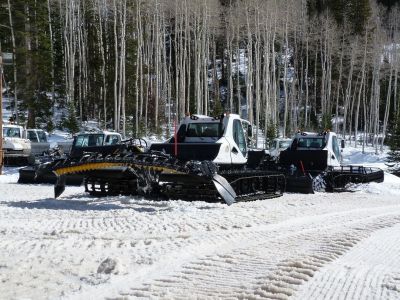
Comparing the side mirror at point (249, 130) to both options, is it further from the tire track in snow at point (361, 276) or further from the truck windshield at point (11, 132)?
the truck windshield at point (11, 132)

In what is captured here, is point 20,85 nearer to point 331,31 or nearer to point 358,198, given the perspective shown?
point 331,31

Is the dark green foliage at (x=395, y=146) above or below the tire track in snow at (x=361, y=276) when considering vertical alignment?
below

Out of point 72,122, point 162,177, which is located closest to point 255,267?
point 162,177

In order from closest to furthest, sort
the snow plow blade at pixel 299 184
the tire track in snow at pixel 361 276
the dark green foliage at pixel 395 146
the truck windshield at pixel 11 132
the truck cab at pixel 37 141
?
the tire track in snow at pixel 361 276
the snow plow blade at pixel 299 184
the truck windshield at pixel 11 132
the truck cab at pixel 37 141
the dark green foliage at pixel 395 146

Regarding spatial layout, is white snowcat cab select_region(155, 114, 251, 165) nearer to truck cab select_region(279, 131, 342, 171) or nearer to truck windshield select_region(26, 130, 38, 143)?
truck cab select_region(279, 131, 342, 171)

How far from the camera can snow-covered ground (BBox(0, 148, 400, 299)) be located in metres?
4.14

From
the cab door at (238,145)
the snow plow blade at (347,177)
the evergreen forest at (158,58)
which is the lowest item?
the snow plow blade at (347,177)

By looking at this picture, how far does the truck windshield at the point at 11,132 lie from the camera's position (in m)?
24.4

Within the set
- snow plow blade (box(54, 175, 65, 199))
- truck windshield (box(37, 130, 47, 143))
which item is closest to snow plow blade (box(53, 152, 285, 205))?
snow plow blade (box(54, 175, 65, 199))

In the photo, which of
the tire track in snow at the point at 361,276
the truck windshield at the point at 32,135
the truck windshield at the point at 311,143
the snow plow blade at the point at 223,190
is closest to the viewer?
the tire track in snow at the point at 361,276

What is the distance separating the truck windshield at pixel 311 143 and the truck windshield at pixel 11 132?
1368cm

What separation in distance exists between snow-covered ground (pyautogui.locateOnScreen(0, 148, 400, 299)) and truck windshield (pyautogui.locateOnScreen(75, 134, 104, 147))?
10447 millimetres

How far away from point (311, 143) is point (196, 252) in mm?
13119

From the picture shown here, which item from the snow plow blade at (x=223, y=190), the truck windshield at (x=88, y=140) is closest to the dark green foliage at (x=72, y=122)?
the truck windshield at (x=88, y=140)
